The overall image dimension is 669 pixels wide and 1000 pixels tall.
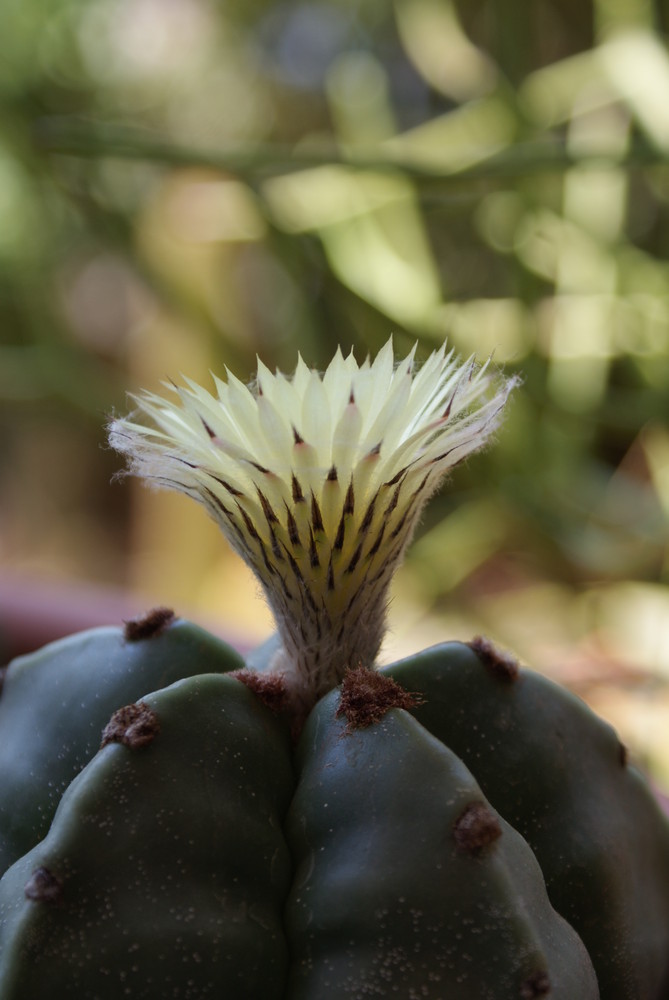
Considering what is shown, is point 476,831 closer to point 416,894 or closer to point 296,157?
point 416,894

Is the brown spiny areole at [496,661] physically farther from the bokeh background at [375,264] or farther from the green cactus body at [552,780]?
the bokeh background at [375,264]

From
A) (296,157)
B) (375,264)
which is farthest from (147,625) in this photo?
(375,264)

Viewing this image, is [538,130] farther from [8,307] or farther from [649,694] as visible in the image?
[8,307]

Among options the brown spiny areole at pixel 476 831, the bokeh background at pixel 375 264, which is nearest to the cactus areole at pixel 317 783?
the brown spiny areole at pixel 476 831

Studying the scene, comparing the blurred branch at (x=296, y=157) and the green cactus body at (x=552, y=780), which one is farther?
the blurred branch at (x=296, y=157)

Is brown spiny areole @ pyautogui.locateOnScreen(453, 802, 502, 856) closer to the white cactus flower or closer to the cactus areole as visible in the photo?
the cactus areole

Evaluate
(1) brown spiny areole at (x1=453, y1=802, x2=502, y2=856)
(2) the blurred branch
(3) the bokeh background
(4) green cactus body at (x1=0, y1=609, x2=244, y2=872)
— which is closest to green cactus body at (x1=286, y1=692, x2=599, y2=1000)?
(1) brown spiny areole at (x1=453, y1=802, x2=502, y2=856)
